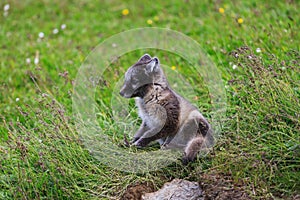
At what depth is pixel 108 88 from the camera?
19.9 ft

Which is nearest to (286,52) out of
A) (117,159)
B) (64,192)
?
(117,159)

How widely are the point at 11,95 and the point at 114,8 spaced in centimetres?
337

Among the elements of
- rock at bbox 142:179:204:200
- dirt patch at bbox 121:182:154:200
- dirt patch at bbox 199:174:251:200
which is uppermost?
dirt patch at bbox 199:174:251:200

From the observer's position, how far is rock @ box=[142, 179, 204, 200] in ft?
13.5

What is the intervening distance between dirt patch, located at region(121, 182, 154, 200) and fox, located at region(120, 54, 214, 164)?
15.7 inches

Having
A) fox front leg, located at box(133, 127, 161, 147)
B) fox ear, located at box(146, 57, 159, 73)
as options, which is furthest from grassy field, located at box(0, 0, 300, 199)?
fox ear, located at box(146, 57, 159, 73)

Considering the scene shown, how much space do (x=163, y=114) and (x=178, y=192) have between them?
77 cm

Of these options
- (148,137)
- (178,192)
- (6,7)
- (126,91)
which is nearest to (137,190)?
(178,192)

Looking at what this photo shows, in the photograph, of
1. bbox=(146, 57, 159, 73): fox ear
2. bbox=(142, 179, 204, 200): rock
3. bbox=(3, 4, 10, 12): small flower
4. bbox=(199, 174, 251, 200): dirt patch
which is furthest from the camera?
bbox=(3, 4, 10, 12): small flower

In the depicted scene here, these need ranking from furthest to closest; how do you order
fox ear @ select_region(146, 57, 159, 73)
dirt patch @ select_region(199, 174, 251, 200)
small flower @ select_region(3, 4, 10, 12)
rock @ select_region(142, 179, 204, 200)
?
small flower @ select_region(3, 4, 10, 12) → fox ear @ select_region(146, 57, 159, 73) → rock @ select_region(142, 179, 204, 200) → dirt patch @ select_region(199, 174, 251, 200)

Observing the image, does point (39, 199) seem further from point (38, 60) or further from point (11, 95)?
point (38, 60)

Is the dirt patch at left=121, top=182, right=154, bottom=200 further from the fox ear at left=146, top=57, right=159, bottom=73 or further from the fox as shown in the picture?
the fox ear at left=146, top=57, right=159, bottom=73

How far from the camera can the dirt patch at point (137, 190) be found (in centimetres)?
419

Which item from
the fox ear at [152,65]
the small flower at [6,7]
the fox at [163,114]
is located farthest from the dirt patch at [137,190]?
the small flower at [6,7]
